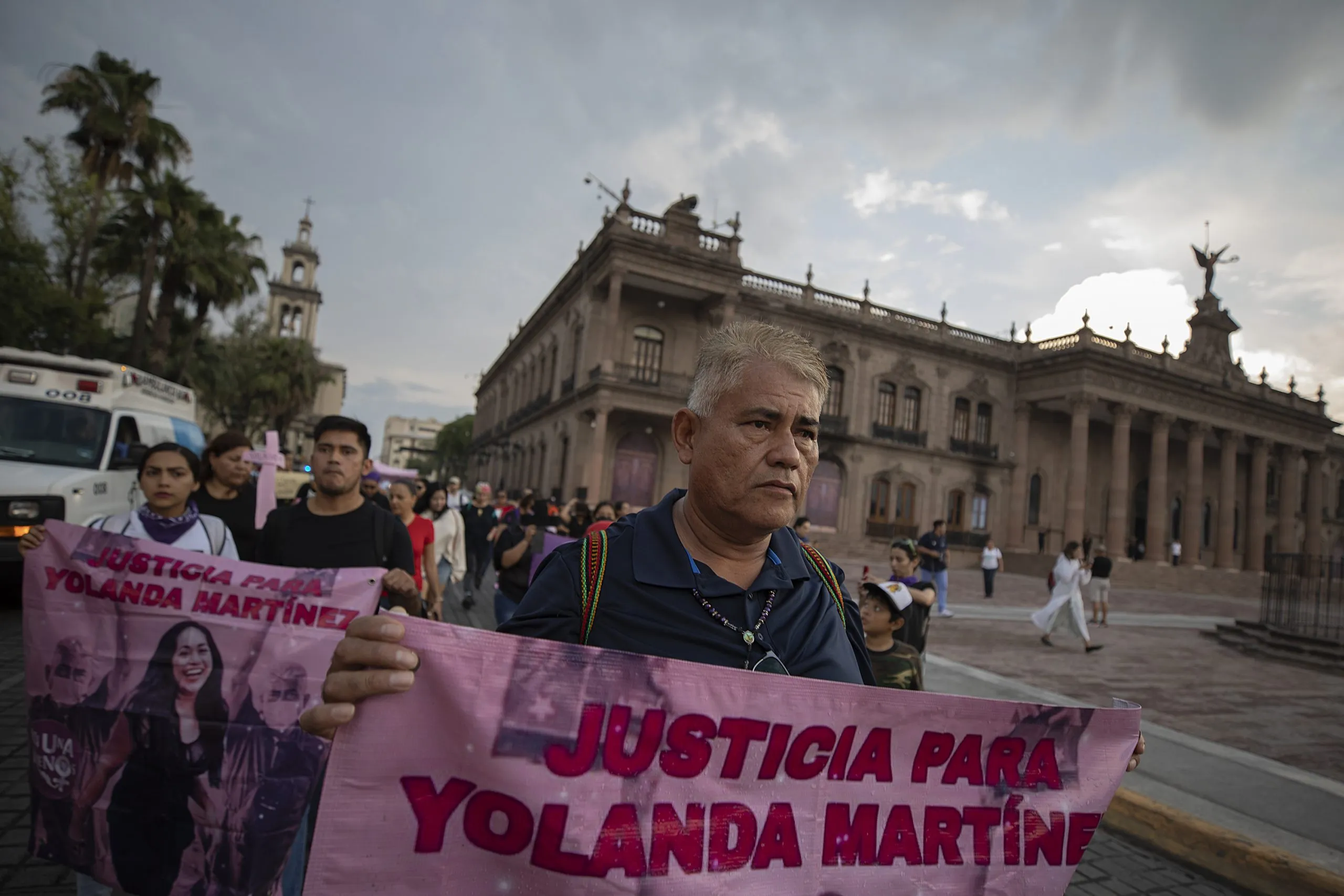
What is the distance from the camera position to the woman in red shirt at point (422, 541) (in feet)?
18.2

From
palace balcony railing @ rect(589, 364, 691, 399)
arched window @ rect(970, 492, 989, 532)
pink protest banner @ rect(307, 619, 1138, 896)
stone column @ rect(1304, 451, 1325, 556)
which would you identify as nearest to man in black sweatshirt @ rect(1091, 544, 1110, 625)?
palace balcony railing @ rect(589, 364, 691, 399)

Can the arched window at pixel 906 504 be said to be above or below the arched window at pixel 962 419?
below

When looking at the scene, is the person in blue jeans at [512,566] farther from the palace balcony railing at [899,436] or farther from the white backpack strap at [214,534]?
the palace balcony railing at [899,436]

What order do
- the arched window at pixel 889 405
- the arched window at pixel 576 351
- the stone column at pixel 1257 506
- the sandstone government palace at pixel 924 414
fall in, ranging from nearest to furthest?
the sandstone government palace at pixel 924 414 → the arched window at pixel 576 351 → the arched window at pixel 889 405 → the stone column at pixel 1257 506

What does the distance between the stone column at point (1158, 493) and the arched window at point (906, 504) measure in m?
A: 11.3

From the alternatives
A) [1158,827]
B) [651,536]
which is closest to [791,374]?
[651,536]

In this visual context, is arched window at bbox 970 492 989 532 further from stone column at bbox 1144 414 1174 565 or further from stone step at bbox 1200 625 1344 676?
stone step at bbox 1200 625 1344 676

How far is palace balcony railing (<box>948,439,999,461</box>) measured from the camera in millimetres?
35531

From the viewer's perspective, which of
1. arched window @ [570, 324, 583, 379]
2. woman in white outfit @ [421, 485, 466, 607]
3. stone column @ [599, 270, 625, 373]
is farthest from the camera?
arched window @ [570, 324, 583, 379]

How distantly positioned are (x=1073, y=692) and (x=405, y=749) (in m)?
8.50

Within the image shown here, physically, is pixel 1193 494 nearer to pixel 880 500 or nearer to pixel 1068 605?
pixel 880 500

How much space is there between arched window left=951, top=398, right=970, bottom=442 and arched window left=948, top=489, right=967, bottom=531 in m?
2.70

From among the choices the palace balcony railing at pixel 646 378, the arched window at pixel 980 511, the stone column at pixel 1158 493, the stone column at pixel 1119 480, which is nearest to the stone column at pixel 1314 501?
the stone column at pixel 1158 493

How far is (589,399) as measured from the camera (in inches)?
1103
